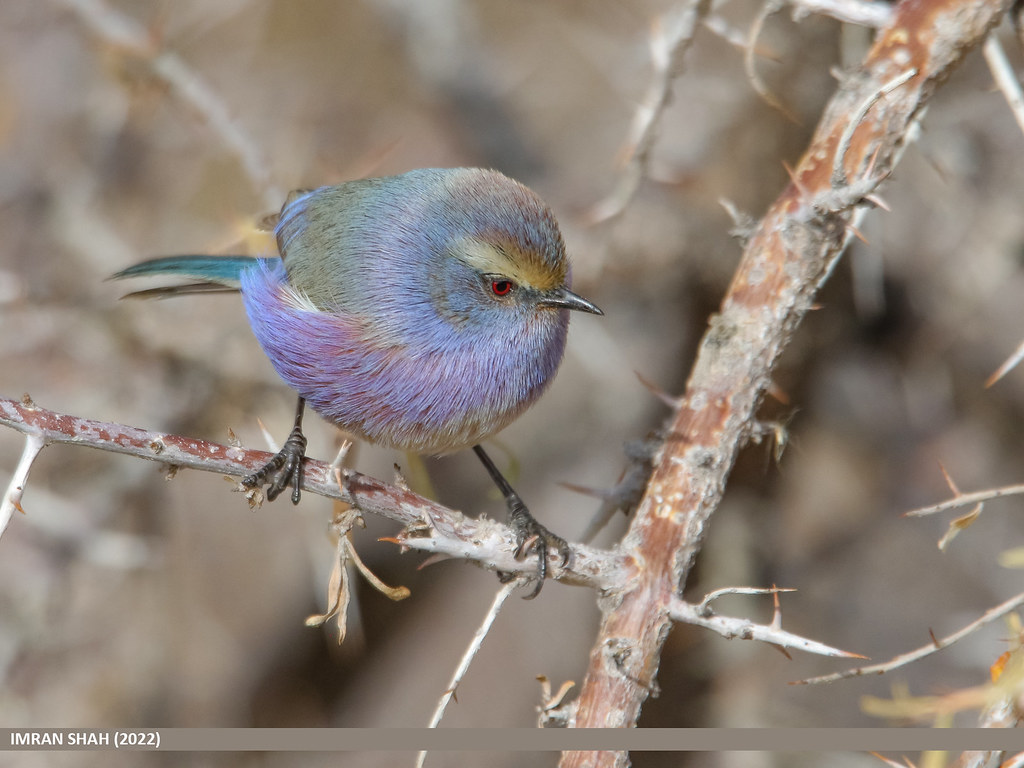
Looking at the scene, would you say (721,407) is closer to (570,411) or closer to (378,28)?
(570,411)

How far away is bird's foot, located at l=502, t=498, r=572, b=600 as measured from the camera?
237 cm

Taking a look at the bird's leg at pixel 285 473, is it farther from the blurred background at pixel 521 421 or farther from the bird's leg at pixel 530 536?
the bird's leg at pixel 530 536

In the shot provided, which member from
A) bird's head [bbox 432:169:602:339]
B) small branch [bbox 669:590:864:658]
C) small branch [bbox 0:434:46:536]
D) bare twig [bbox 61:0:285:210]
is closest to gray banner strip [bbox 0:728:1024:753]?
small branch [bbox 669:590:864:658]

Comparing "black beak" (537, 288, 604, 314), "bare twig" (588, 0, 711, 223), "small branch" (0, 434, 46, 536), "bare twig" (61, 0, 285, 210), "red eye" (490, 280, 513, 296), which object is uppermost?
"bare twig" (61, 0, 285, 210)

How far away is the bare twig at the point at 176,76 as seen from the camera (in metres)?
3.17

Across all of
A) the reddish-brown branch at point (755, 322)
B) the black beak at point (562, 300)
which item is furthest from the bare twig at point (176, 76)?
the reddish-brown branch at point (755, 322)

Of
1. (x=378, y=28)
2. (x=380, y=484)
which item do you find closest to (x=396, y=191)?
(x=380, y=484)

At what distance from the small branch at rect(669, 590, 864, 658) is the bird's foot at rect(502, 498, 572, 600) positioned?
0.33 m

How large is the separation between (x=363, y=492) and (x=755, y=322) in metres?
1.17

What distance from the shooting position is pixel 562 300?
2744mm

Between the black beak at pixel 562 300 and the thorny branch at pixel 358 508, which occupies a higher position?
the black beak at pixel 562 300

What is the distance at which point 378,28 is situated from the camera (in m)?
5.65

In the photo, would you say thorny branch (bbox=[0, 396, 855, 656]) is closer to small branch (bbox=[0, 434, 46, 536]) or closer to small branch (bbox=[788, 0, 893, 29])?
small branch (bbox=[0, 434, 46, 536])

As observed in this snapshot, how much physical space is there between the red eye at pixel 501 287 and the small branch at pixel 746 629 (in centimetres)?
110
